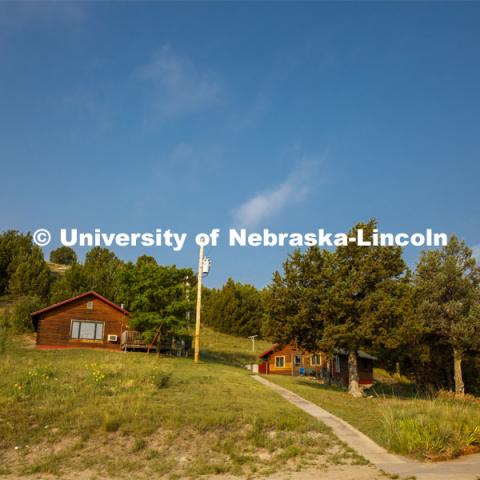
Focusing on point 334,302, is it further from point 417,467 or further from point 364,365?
point 364,365

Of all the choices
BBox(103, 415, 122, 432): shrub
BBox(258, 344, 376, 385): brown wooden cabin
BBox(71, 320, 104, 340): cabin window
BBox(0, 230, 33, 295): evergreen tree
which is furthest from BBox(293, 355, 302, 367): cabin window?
BBox(0, 230, 33, 295): evergreen tree

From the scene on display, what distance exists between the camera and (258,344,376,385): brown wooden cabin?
175 ft

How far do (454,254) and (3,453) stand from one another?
39.9 metres

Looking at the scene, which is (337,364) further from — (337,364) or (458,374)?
(458,374)

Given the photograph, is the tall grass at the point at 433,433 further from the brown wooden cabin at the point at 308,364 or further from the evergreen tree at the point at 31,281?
the evergreen tree at the point at 31,281

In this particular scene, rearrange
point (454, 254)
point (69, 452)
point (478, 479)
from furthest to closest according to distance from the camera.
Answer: point (454, 254) → point (69, 452) → point (478, 479)

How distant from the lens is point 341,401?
2800cm

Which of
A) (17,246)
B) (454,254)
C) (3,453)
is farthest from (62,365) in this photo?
(17,246)

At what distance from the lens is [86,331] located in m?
46.7

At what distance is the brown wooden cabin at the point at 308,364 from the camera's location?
53.2 metres

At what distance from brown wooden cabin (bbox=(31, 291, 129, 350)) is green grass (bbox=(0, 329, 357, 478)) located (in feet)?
73.1

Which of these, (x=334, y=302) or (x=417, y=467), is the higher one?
(x=334, y=302)

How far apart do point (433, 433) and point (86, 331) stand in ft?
124

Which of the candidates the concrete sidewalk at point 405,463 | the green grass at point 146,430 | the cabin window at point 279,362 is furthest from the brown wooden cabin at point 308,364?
the concrete sidewalk at point 405,463
